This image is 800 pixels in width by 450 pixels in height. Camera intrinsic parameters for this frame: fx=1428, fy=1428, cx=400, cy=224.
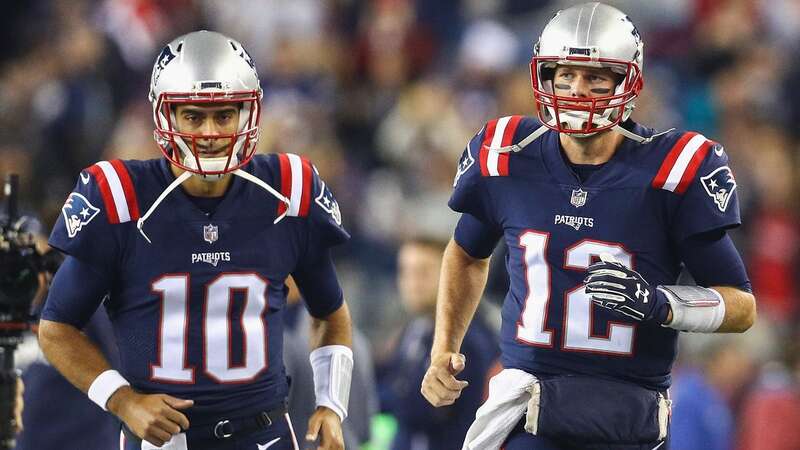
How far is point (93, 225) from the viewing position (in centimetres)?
380

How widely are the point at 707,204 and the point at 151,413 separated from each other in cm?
156

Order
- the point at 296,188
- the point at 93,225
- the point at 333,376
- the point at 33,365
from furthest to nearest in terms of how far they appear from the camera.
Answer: the point at 33,365
the point at 333,376
the point at 296,188
the point at 93,225

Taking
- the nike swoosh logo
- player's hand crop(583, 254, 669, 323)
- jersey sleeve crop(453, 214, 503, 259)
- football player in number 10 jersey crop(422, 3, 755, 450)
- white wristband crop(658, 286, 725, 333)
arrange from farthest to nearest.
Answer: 1. jersey sleeve crop(453, 214, 503, 259)
2. the nike swoosh logo
3. football player in number 10 jersey crop(422, 3, 755, 450)
4. white wristband crop(658, 286, 725, 333)
5. player's hand crop(583, 254, 669, 323)

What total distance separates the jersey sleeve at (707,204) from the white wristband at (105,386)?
60.8 inches

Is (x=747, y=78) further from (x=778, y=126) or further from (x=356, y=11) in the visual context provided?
(x=356, y=11)

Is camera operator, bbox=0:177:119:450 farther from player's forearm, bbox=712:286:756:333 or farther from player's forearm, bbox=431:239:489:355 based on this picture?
player's forearm, bbox=712:286:756:333

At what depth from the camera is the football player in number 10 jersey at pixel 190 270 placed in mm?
3836

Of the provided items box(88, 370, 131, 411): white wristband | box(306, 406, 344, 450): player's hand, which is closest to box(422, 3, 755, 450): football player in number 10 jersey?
box(306, 406, 344, 450): player's hand

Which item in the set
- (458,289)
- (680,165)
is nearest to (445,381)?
(458,289)

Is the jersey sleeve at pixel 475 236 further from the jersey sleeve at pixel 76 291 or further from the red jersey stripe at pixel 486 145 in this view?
the jersey sleeve at pixel 76 291

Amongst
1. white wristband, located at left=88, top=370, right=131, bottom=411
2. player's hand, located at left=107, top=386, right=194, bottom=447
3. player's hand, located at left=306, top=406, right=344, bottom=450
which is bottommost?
player's hand, located at left=306, top=406, right=344, bottom=450

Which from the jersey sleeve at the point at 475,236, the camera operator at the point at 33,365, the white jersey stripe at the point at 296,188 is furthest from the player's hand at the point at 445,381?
the camera operator at the point at 33,365

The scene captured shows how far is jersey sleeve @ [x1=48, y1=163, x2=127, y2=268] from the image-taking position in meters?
3.79

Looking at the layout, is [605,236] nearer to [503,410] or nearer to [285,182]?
[503,410]
